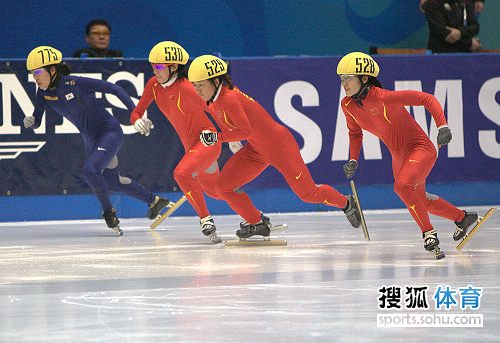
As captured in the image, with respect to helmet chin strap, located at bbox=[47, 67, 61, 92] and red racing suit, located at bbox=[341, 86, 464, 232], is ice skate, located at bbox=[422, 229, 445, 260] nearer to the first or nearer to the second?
red racing suit, located at bbox=[341, 86, 464, 232]

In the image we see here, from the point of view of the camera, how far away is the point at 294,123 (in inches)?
498

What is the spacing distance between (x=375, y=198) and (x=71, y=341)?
322 inches

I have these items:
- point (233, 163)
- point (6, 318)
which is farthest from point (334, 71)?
point (6, 318)

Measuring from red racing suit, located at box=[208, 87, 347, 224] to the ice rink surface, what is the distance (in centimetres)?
44

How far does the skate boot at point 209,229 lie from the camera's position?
9.58 meters

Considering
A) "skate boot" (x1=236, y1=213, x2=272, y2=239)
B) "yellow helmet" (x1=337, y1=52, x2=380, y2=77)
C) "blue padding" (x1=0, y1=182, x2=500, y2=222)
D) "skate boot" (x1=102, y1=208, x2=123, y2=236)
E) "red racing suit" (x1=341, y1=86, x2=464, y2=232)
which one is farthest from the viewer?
"blue padding" (x1=0, y1=182, x2=500, y2=222)

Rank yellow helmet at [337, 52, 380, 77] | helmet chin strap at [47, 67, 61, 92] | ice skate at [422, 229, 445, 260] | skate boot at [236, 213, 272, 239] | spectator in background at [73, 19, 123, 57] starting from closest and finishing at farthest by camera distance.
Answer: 1. ice skate at [422, 229, 445, 260]
2. yellow helmet at [337, 52, 380, 77]
3. skate boot at [236, 213, 272, 239]
4. helmet chin strap at [47, 67, 61, 92]
5. spectator in background at [73, 19, 123, 57]

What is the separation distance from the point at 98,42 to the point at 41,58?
8.48ft

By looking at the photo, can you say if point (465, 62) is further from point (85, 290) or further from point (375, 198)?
point (85, 290)

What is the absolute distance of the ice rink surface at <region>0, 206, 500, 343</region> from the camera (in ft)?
17.5

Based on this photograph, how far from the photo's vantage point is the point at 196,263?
8.23 metres

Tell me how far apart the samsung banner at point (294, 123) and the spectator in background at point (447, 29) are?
98 cm

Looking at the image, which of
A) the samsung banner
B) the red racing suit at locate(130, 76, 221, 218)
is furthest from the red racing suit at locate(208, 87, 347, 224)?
the samsung banner

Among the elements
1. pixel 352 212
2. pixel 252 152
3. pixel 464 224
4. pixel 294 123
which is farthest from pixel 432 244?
pixel 294 123
